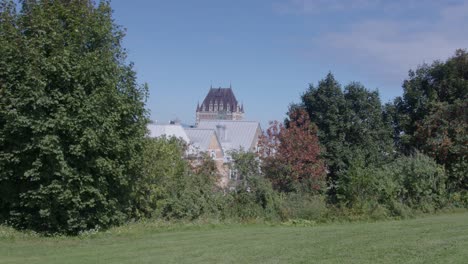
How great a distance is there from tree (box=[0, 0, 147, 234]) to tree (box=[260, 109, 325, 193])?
7.92 meters

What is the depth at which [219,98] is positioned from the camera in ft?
516

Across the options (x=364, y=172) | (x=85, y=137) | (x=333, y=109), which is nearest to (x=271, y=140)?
(x=333, y=109)

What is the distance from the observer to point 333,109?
25.8 meters

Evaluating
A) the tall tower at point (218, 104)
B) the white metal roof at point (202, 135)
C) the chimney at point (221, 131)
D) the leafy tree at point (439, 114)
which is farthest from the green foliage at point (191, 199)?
the tall tower at point (218, 104)

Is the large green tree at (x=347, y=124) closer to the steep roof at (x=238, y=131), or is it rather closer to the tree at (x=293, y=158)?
the tree at (x=293, y=158)

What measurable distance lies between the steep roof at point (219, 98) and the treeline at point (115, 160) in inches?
5204

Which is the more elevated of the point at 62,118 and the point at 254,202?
the point at 62,118

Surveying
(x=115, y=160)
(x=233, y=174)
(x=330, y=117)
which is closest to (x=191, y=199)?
(x=233, y=174)

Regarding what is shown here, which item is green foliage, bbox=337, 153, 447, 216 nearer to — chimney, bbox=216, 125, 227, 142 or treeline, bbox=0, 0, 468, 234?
treeline, bbox=0, 0, 468, 234

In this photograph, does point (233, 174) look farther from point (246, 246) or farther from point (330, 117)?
point (330, 117)

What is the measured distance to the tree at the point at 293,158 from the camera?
20.7 metres

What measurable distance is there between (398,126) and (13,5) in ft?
64.2

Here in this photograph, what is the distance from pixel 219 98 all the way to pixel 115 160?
14399 cm

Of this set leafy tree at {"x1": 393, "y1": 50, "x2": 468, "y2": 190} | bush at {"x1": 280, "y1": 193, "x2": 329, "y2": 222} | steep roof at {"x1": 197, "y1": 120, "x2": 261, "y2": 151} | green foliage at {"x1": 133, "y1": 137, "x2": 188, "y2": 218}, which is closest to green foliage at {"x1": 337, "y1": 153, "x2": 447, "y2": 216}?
bush at {"x1": 280, "y1": 193, "x2": 329, "y2": 222}
